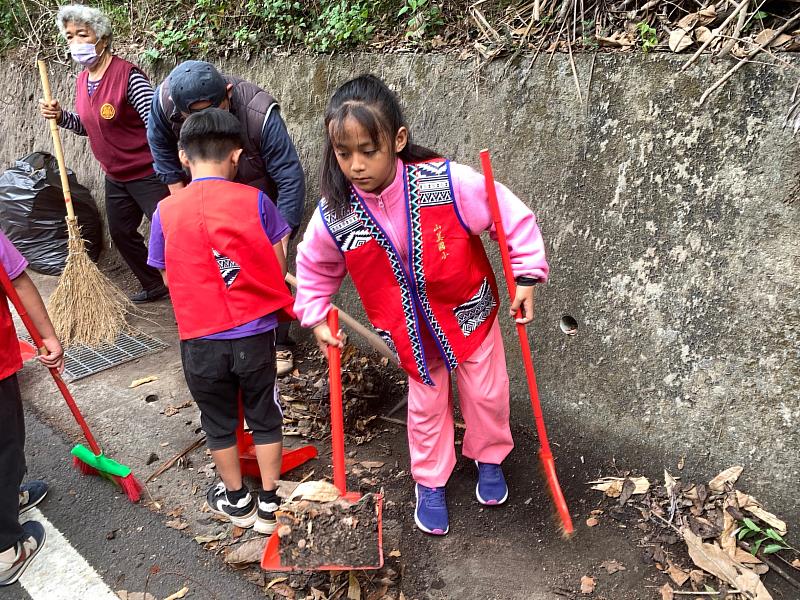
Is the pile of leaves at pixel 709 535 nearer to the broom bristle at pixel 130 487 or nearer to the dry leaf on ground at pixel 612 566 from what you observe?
the dry leaf on ground at pixel 612 566

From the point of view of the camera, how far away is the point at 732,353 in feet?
8.02

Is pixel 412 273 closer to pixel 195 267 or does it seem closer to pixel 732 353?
pixel 195 267

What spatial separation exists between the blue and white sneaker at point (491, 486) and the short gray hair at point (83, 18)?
12.9 feet

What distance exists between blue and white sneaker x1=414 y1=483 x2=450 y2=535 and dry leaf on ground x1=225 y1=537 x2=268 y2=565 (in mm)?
700

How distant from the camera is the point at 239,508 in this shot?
2.77 metres

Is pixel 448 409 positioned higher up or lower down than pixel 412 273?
lower down

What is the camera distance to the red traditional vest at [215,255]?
7.80 ft

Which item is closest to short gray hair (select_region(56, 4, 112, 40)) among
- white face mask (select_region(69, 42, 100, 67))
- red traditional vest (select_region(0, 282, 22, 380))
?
white face mask (select_region(69, 42, 100, 67))

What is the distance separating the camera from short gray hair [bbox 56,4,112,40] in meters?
4.09

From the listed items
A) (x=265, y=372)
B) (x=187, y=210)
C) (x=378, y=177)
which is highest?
(x=378, y=177)

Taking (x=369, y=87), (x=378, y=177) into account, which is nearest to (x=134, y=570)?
(x=378, y=177)

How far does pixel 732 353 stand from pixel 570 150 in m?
1.15

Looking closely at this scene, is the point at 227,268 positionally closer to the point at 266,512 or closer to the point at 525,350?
the point at 266,512

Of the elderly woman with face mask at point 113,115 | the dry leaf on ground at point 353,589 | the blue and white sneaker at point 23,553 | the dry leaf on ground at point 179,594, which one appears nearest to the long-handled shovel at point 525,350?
the dry leaf on ground at point 353,589
